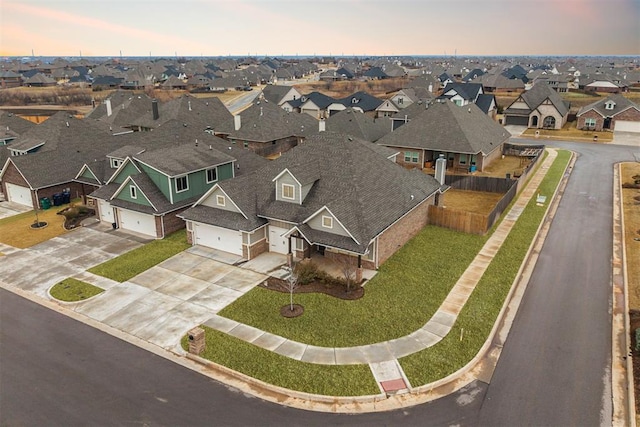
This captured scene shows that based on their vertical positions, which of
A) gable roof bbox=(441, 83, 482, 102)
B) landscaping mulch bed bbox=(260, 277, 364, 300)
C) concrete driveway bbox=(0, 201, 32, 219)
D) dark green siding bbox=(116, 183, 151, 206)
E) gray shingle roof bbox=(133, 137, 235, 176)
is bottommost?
landscaping mulch bed bbox=(260, 277, 364, 300)

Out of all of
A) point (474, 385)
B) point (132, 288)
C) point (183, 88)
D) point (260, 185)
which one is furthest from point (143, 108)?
point (183, 88)

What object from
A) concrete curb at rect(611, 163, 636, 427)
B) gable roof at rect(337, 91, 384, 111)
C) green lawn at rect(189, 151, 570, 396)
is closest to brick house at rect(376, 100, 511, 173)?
concrete curb at rect(611, 163, 636, 427)

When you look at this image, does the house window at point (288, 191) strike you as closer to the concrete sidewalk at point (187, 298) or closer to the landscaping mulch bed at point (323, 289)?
the concrete sidewalk at point (187, 298)

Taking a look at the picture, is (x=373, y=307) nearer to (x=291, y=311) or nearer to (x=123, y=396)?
(x=291, y=311)

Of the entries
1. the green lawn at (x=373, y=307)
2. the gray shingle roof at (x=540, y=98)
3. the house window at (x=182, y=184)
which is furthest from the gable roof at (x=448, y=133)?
the gray shingle roof at (x=540, y=98)

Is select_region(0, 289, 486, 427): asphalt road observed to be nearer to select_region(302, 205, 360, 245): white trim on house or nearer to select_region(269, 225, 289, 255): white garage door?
select_region(302, 205, 360, 245): white trim on house

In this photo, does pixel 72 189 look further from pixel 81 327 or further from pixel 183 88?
pixel 183 88
